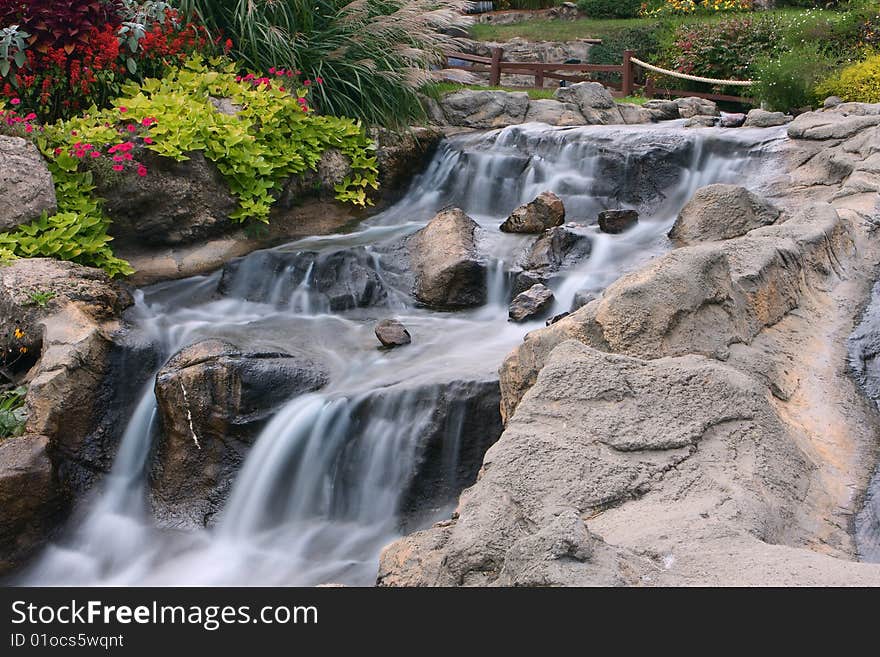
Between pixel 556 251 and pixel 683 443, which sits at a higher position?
pixel 683 443

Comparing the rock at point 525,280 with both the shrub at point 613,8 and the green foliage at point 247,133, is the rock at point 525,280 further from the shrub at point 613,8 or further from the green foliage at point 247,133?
the shrub at point 613,8

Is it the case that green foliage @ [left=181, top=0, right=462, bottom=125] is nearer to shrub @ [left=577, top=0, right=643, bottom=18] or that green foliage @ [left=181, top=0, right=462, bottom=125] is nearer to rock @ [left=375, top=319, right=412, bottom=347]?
rock @ [left=375, top=319, right=412, bottom=347]

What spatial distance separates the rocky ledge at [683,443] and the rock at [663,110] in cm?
823

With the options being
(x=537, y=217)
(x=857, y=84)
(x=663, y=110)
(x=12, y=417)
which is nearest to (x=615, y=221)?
(x=537, y=217)

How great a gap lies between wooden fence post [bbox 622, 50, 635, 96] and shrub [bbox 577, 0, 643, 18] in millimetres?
9189

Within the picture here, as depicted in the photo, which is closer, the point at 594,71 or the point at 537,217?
the point at 537,217

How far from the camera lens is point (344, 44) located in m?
10.2

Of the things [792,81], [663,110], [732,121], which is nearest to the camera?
[732,121]

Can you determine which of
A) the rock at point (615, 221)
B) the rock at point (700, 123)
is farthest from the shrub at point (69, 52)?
the rock at point (700, 123)

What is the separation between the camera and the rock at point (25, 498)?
5.39m

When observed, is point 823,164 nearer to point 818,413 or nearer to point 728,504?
point 818,413

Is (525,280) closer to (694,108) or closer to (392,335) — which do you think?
(392,335)

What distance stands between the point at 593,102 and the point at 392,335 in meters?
7.19

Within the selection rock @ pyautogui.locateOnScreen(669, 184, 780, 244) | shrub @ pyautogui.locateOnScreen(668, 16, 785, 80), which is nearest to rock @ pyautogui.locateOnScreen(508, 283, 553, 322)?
rock @ pyautogui.locateOnScreen(669, 184, 780, 244)
